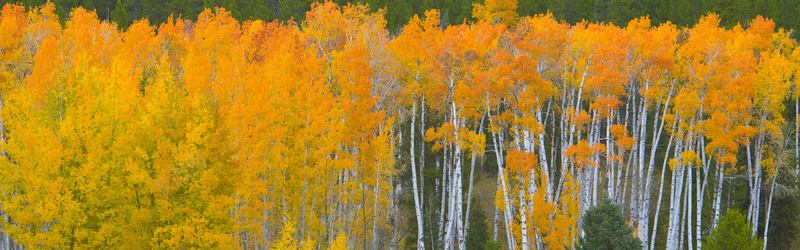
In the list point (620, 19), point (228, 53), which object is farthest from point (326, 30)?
point (620, 19)

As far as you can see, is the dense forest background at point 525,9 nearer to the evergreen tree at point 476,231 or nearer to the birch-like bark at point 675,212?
the evergreen tree at point 476,231

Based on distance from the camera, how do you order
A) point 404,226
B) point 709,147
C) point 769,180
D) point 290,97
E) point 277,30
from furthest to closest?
1. point 277,30
2. point 404,226
3. point 769,180
4. point 709,147
5. point 290,97

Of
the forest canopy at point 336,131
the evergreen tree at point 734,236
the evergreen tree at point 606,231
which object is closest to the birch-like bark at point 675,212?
the forest canopy at point 336,131

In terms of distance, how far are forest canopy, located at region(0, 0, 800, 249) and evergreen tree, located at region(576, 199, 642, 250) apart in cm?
139

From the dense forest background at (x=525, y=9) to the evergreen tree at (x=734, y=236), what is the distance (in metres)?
21.9

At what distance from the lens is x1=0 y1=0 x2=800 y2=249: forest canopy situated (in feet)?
57.0

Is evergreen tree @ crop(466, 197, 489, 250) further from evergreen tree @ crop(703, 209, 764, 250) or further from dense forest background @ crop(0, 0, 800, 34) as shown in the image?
dense forest background @ crop(0, 0, 800, 34)

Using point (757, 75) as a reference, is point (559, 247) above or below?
below

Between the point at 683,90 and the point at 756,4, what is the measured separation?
23.3 meters

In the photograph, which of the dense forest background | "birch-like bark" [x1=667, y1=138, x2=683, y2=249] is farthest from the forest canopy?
the dense forest background

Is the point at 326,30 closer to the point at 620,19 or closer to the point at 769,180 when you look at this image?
the point at 769,180

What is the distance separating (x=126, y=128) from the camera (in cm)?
1842

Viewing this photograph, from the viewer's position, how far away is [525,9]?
5041cm

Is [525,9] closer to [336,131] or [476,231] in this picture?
[476,231]
